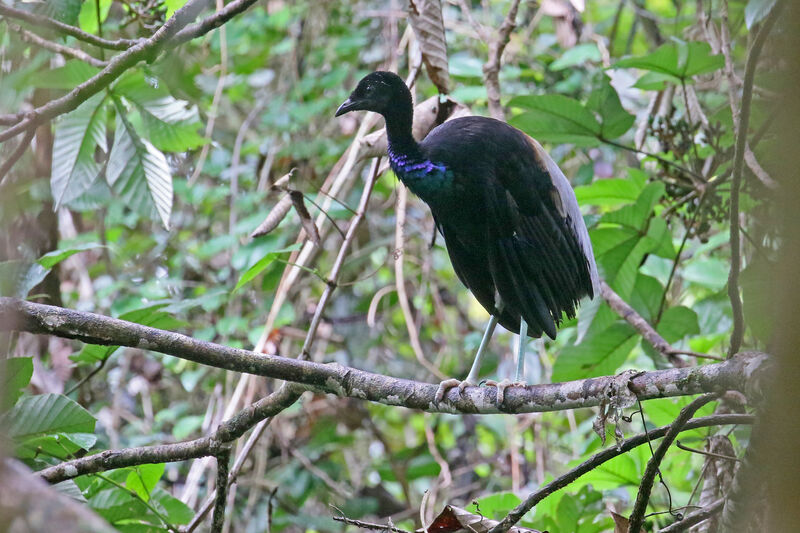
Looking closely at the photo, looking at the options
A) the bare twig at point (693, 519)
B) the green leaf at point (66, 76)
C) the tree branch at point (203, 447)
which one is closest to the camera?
the bare twig at point (693, 519)

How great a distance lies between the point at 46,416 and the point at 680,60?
281cm

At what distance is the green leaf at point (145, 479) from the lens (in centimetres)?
296

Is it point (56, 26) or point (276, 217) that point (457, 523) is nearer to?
point (276, 217)

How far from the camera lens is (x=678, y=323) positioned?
372 cm

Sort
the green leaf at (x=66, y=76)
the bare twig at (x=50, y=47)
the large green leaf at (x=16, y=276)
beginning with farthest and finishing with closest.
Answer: the green leaf at (x=66, y=76), the bare twig at (x=50, y=47), the large green leaf at (x=16, y=276)

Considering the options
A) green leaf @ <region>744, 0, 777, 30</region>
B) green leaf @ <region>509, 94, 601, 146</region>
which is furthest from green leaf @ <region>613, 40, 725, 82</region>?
green leaf @ <region>744, 0, 777, 30</region>

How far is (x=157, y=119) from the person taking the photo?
3.59m

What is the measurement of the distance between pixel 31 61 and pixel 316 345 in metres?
2.93

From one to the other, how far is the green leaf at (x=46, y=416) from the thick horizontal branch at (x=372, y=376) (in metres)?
0.42

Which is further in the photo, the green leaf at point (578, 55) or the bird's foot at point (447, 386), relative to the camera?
the green leaf at point (578, 55)

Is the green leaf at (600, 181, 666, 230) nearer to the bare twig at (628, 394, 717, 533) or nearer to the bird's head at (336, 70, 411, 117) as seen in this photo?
the bird's head at (336, 70, 411, 117)

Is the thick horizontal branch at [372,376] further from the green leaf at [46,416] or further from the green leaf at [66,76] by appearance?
the green leaf at [66,76]

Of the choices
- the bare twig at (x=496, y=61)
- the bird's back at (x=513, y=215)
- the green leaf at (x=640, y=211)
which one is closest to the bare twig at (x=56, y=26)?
the bird's back at (x=513, y=215)

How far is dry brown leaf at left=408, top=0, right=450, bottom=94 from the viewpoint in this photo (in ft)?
11.7
